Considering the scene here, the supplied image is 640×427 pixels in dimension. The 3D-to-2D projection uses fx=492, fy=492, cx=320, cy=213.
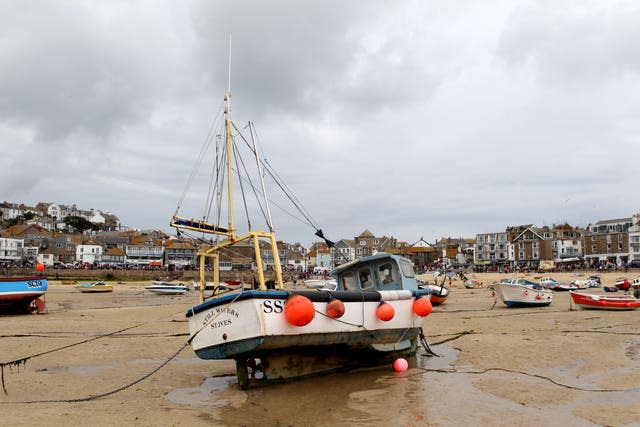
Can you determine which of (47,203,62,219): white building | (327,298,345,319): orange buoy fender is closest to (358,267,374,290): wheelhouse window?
(327,298,345,319): orange buoy fender

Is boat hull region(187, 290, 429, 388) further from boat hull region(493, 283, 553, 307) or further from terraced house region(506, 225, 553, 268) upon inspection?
terraced house region(506, 225, 553, 268)

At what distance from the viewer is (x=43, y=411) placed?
879 cm

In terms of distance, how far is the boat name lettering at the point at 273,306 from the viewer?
9695 millimetres

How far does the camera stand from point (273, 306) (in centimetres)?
980

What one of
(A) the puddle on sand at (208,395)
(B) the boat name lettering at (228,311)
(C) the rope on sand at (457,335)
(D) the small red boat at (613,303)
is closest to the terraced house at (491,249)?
(D) the small red boat at (613,303)

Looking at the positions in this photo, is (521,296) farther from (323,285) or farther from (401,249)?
(401,249)

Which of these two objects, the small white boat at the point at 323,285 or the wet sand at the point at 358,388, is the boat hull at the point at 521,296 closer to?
the small white boat at the point at 323,285

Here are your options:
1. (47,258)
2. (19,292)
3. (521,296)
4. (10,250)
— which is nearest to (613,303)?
(521,296)

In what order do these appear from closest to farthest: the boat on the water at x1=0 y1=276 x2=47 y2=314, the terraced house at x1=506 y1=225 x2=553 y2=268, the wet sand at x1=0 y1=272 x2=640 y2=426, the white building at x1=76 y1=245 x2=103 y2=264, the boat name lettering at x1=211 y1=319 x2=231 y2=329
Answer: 1. the wet sand at x1=0 y1=272 x2=640 y2=426
2. the boat name lettering at x1=211 y1=319 x2=231 y2=329
3. the boat on the water at x1=0 y1=276 x2=47 y2=314
4. the terraced house at x1=506 y1=225 x2=553 y2=268
5. the white building at x1=76 y1=245 x2=103 y2=264

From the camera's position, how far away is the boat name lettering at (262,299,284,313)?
9.70 m

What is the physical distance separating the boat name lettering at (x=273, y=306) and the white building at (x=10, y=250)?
133 m

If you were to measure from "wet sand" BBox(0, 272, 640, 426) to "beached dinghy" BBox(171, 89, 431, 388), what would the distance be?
49cm

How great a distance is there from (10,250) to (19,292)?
367 ft

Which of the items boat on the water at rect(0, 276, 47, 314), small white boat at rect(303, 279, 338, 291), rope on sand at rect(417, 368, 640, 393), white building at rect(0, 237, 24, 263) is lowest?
small white boat at rect(303, 279, 338, 291)
